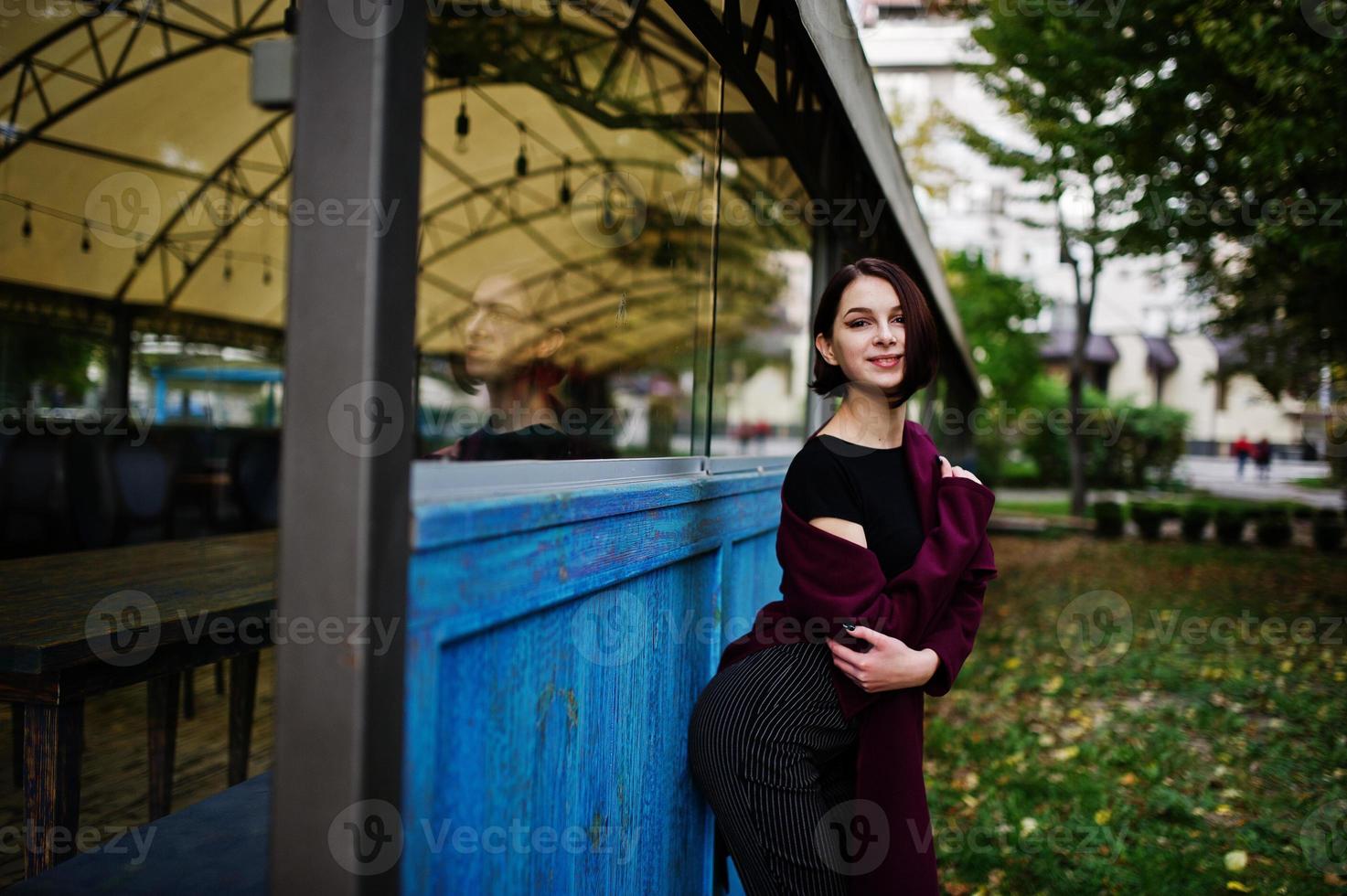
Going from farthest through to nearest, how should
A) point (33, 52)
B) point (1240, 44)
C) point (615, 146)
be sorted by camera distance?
point (615, 146) → point (33, 52) → point (1240, 44)

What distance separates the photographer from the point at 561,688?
4.77ft

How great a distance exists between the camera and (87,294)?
32.9 feet

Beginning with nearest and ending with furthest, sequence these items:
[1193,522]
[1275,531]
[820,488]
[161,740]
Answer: [820,488]
[161,740]
[1275,531]
[1193,522]

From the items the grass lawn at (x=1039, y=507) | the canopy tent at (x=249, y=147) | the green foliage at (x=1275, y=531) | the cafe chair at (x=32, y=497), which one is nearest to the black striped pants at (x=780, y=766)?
the canopy tent at (x=249, y=147)

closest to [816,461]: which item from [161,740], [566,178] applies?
[161,740]

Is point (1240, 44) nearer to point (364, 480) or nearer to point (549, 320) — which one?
point (364, 480)

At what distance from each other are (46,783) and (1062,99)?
8992 mm

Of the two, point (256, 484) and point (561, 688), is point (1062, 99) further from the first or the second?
point (561, 688)

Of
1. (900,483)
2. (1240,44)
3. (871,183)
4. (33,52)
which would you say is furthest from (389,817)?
(33,52)

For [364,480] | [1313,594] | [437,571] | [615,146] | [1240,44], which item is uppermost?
[615,146]

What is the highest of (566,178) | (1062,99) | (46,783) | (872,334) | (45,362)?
(566,178)

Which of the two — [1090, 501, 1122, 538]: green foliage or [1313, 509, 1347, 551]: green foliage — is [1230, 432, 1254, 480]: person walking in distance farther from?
[1313, 509, 1347, 551]: green foliage

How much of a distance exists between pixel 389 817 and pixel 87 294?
11.1m

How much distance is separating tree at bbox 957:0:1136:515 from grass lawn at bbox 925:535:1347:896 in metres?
3.81
